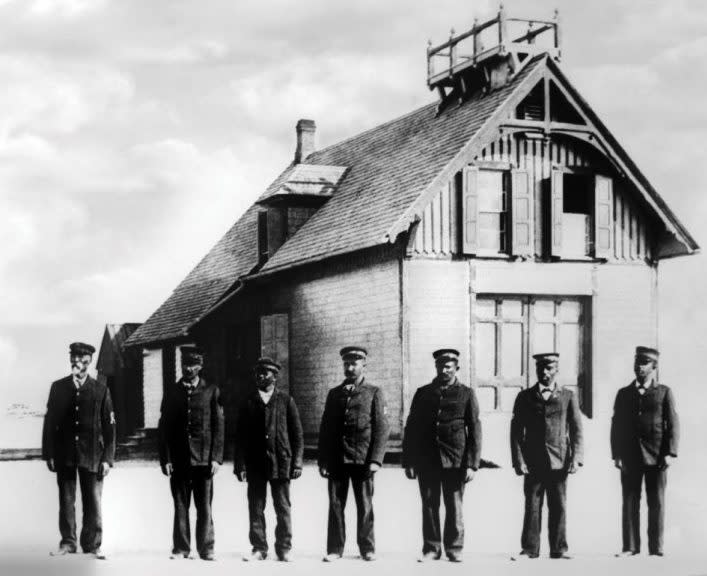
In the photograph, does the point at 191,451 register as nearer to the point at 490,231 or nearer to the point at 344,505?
the point at 344,505

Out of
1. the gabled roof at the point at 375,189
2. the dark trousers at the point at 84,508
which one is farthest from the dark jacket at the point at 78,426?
the gabled roof at the point at 375,189

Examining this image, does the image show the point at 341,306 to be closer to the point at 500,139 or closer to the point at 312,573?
the point at 500,139

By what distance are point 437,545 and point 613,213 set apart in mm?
8518

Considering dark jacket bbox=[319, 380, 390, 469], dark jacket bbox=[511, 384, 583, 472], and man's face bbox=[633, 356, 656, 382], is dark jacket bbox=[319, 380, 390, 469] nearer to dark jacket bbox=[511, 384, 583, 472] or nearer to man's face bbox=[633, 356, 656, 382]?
dark jacket bbox=[511, 384, 583, 472]

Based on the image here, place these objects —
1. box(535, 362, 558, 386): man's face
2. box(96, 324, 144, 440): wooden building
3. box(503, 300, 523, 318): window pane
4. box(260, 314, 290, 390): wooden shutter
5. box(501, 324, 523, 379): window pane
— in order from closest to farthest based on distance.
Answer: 1. box(535, 362, 558, 386): man's face
2. box(501, 324, 523, 379): window pane
3. box(503, 300, 523, 318): window pane
4. box(260, 314, 290, 390): wooden shutter
5. box(96, 324, 144, 440): wooden building

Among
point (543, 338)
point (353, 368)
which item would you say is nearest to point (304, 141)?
point (543, 338)

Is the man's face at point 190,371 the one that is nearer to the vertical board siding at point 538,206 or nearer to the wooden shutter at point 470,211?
the vertical board siding at point 538,206

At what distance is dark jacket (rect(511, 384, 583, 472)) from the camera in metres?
13.9

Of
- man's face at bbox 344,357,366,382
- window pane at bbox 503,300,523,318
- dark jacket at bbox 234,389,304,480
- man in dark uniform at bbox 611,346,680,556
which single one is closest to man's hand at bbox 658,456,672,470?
man in dark uniform at bbox 611,346,680,556

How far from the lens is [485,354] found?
19734 millimetres

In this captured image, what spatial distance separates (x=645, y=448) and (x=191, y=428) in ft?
16.0

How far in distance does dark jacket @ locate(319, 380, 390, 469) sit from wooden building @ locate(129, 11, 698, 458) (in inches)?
215

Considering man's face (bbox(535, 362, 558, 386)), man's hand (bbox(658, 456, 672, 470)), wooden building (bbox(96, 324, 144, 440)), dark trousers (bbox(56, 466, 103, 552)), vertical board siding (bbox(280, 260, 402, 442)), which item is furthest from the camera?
wooden building (bbox(96, 324, 144, 440))

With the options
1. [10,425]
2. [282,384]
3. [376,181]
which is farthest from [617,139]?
[10,425]
